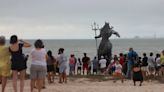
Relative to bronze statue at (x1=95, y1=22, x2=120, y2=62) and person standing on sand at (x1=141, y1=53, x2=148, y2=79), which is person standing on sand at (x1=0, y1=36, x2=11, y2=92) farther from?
bronze statue at (x1=95, y1=22, x2=120, y2=62)

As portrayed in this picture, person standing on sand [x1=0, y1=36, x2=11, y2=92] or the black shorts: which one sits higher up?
person standing on sand [x1=0, y1=36, x2=11, y2=92]

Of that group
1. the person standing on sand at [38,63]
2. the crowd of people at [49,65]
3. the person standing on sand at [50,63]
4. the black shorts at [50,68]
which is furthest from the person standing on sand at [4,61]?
the black shorts at [50,68]

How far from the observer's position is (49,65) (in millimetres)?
18406

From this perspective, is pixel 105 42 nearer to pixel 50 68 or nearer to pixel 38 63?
pixel 50 68

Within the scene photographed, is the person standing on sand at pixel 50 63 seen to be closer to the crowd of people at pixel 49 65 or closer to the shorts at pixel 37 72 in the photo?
the crowd of people at pixel 49 65

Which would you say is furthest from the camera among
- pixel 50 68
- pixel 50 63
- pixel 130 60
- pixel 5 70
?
pixel 130 60

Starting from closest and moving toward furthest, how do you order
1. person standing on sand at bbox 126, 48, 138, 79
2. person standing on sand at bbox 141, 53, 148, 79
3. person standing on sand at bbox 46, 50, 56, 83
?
person standing on sand at bbox 46, 50, 56, 83 < person standing on sand at bbox 126, 48, 138, 79 < person standing on sand at bbox 141, 53, 148, 79

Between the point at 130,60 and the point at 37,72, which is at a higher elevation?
the point at 130,60

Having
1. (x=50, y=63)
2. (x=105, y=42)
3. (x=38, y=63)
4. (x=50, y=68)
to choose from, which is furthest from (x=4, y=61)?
(x=105, y=42)

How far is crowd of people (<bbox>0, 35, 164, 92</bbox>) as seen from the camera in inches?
465

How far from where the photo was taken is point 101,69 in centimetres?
2542

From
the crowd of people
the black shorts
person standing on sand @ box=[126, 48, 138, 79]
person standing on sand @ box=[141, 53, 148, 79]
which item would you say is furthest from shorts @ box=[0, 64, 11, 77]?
person standing on sand @ box=[141, 53, 148, 79]

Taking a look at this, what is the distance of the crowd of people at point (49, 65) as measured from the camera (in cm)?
1181

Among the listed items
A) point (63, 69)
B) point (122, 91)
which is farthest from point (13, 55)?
point (63, 69)
